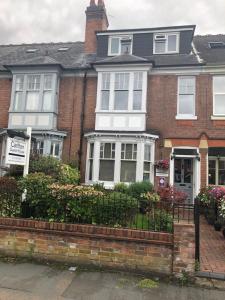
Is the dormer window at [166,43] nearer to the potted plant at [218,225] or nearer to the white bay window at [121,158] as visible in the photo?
the white bay window at [121,158]

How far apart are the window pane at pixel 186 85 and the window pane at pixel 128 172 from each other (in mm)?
4318

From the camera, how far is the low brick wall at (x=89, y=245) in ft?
17.7

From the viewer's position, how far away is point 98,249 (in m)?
5.64

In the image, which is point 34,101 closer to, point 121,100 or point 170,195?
point 121,100

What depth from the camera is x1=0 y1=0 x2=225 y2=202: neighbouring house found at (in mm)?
13367

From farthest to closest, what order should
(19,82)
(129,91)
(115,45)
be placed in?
1. (115,45)
2. (19,82)
3. (129,91)

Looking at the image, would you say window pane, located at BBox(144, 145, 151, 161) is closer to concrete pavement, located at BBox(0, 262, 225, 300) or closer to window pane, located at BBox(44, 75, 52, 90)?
window pane, located at BBox(44, 75, 52, 90)

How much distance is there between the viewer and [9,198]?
666 centimetres

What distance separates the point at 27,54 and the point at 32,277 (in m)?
15.6

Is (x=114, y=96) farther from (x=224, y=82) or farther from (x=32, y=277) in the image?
(x=32, y=277)

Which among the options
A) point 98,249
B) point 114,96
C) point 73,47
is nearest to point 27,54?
point 73,47

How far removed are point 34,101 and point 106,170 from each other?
5295mm

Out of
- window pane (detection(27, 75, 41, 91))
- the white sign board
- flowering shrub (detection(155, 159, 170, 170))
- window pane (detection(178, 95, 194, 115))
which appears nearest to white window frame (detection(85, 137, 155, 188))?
flowering shrub (detection(155, 159, 170, 170))

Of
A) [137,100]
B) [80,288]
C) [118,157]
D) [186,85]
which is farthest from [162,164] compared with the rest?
[80,288]
